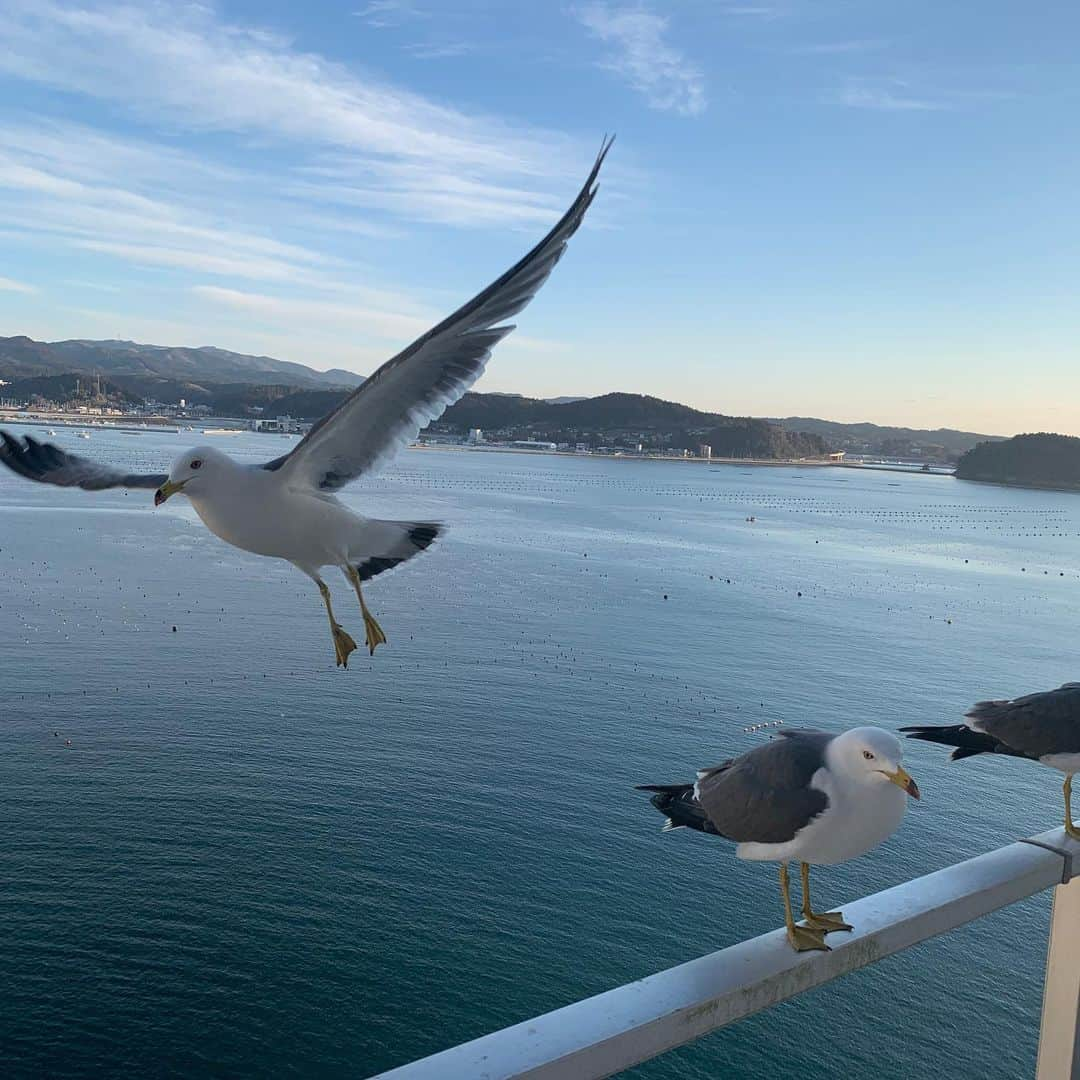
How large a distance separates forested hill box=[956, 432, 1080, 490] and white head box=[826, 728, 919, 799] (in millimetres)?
124590

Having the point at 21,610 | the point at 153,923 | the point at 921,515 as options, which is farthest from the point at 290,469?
the point at 921,515

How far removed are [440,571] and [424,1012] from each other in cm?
3749

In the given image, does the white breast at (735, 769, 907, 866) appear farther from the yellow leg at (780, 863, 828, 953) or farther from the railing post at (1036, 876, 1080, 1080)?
the railing post at (1036, 876, 1080, 1080)

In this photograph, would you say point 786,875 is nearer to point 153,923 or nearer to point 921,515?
point 153,923

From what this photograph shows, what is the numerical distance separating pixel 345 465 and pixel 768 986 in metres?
1.50

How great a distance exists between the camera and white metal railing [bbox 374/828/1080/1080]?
5.56ft

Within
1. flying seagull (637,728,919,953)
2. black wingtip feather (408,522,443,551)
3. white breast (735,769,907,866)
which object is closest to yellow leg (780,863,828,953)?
flying seagull (637,728,919,953)

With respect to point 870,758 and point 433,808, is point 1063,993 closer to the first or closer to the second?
point 870,758

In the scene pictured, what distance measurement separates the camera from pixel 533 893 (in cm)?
2308

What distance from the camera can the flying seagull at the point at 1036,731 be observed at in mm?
3354

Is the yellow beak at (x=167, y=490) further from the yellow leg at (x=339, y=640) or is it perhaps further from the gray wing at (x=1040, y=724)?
the gray wing at (x=1040, y=724)

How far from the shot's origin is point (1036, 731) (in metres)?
3.40

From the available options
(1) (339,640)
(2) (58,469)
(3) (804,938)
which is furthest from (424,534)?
(3) (804,938)

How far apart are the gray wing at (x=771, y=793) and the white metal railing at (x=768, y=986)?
10.1 inches
